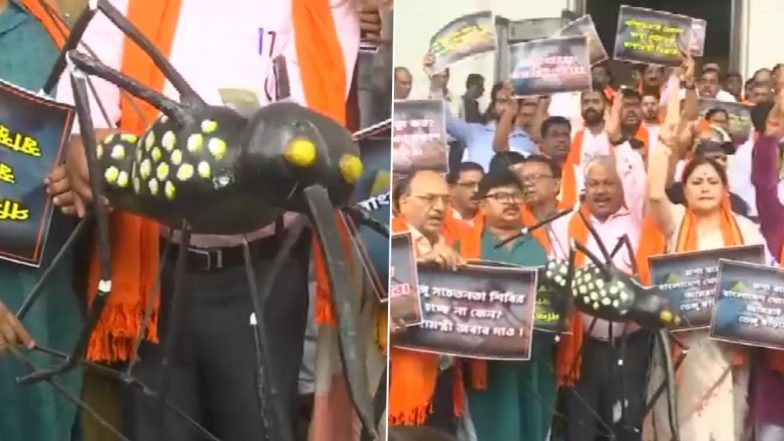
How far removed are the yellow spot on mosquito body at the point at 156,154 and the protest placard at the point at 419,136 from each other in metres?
0.34

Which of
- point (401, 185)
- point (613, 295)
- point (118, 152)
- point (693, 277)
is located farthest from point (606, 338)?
point (118, 152)

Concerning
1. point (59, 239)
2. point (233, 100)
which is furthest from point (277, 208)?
point (59, 239)

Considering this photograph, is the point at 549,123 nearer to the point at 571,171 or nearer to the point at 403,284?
the point at 571,171

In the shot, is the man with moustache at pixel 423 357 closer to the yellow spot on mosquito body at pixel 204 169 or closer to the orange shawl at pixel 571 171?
the orange shawl at pixel 571 171

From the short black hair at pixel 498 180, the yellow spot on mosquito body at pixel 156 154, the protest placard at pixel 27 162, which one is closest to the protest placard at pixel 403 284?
the short black hair at pixel 498 180

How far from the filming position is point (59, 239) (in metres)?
1.25

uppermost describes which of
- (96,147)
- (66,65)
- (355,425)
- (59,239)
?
(66,65)

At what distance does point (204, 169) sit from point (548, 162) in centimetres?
52

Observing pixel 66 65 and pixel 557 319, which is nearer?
pixel 66 65

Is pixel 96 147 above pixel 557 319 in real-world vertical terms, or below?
above

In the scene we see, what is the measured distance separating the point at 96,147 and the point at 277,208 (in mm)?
236

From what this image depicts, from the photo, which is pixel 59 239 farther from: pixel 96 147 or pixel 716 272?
pixel 716 272

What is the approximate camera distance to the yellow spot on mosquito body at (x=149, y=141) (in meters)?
1.24

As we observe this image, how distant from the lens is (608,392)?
4.90 feet
